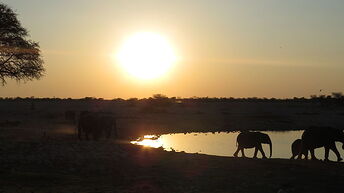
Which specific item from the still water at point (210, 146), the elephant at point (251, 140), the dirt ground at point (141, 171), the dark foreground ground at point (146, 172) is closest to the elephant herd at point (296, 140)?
the elephant at point (251, 140)

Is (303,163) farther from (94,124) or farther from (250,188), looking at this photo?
(94,124)

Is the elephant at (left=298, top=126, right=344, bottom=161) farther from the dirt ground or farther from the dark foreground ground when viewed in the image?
the dark foreground ground

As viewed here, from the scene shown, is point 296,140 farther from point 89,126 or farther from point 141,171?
point 89,126

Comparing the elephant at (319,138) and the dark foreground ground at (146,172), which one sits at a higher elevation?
the elephant at (319,138)

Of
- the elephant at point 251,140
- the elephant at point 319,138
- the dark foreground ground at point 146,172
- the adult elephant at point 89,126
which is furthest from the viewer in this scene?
the adult elephant at point 89,126

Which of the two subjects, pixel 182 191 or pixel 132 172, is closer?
pixel 182 191

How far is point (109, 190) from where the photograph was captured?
45.4 ft

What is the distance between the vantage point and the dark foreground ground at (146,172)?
46.5ft

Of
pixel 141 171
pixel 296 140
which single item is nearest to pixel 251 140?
pixel 296 140

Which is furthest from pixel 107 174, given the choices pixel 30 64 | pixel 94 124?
pixel 30 64

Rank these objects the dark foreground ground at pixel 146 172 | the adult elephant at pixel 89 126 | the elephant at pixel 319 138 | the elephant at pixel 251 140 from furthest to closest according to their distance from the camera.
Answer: the adult elephant at pixel 89 126
the elephant at pixel 251 140
the elephant at pixel 319 138
the dark foreground ground at pixel 146 172

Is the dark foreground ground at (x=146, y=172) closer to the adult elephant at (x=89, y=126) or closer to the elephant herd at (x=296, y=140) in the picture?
the elephant herd at (x=296, y=140)

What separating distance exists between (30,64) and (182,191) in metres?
24.4

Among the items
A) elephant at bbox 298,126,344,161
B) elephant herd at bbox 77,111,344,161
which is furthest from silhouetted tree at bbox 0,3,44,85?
elephant at bbox 298,126,344,161
